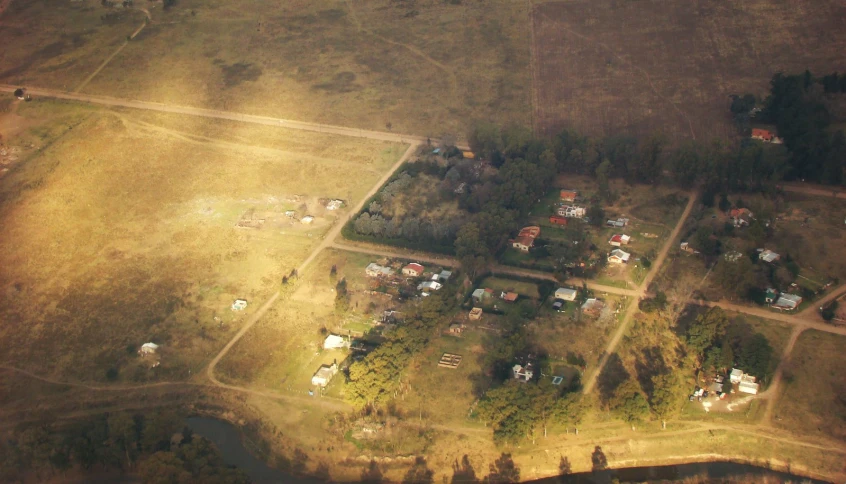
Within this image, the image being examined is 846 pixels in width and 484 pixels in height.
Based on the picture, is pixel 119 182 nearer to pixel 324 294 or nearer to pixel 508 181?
pixel 324 294

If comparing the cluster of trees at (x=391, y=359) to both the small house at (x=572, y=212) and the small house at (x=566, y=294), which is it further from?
the small house at (x=572, y=212)

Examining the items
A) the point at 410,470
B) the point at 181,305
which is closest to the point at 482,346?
the point at 410,470

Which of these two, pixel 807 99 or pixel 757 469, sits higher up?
pixel 807 99

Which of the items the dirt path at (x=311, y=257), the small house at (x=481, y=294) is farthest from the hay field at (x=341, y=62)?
the small house at (x=481, y=294)

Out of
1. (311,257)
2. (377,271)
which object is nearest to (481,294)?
(377,271)

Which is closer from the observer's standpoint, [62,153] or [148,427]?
[148,427]

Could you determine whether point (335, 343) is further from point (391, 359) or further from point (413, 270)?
point (413, 270)

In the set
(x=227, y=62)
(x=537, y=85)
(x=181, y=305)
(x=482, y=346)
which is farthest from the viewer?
(x=227, y=62)
